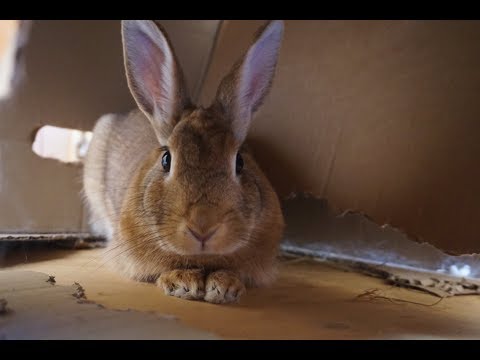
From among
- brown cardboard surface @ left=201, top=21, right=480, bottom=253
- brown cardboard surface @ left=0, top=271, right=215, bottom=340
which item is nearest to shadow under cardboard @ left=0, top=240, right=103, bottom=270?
brown cardboard surface @ left=0, top=271, right=215, bottom=340

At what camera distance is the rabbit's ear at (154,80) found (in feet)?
6.74

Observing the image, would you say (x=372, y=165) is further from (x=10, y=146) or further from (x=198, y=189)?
(x=10, y=146)

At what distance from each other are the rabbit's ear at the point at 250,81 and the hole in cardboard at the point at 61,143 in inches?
47.8

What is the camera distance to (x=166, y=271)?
2.09m

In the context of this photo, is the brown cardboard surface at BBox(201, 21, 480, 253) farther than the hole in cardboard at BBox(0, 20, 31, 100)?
No

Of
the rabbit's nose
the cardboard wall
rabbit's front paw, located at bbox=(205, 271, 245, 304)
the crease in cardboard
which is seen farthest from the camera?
the crease in cardboard

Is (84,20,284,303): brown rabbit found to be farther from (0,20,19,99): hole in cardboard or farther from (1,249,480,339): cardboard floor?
(0,20,19,99): hole in cardboard

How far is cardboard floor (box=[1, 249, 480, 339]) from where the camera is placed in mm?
1562

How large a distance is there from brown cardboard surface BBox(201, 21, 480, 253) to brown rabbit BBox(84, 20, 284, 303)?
1.45 ft

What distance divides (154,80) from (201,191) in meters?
0.57

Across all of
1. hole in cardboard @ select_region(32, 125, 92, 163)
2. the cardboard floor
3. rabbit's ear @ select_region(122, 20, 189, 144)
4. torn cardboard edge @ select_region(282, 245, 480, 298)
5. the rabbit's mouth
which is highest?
rabbit's ear @ select_region(122, 20, 189, 144)

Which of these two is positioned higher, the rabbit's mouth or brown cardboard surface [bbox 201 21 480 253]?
brown cardboard surface [bbox 201 21 480 253]

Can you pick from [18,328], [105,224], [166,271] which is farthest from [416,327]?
[105,224]

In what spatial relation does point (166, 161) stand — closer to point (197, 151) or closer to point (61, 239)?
point (197, 151)
